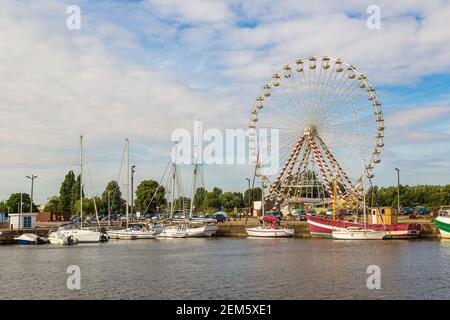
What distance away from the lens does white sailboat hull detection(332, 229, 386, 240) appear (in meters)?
73.5

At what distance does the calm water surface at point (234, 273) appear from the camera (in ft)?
111

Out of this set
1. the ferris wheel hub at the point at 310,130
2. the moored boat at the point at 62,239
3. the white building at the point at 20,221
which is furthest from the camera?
the white building at the point at 20,221

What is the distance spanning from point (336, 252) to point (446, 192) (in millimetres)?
94012

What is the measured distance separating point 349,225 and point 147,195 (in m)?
78.3

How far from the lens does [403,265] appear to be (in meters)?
45.3

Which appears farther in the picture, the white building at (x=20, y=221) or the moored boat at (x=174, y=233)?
the moored boat at (x=174, y=233)

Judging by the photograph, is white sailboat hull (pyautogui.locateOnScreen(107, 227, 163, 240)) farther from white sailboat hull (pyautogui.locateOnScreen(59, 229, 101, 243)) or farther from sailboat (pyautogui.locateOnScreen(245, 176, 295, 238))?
sailboat (pyautogui.locateOnScreen(245, 176, 295, 238))

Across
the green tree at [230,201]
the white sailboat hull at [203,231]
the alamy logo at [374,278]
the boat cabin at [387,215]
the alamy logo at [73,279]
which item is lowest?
the alamy logo at [73,279]

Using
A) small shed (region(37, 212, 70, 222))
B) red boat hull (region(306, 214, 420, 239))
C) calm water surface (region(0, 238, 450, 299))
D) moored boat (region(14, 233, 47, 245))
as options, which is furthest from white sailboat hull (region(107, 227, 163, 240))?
small shed (region(37, 212, 70, 222))

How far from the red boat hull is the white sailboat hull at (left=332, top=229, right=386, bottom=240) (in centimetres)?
94

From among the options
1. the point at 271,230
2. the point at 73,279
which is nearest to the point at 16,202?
the point at 271,230

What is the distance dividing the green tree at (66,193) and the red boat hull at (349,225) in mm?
88539

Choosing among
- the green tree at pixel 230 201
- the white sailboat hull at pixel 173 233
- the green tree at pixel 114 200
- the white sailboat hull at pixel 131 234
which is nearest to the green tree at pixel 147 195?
the green tree at pixel 114 200

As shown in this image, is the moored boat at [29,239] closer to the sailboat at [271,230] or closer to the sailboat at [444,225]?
the sailboat at [271,230]
